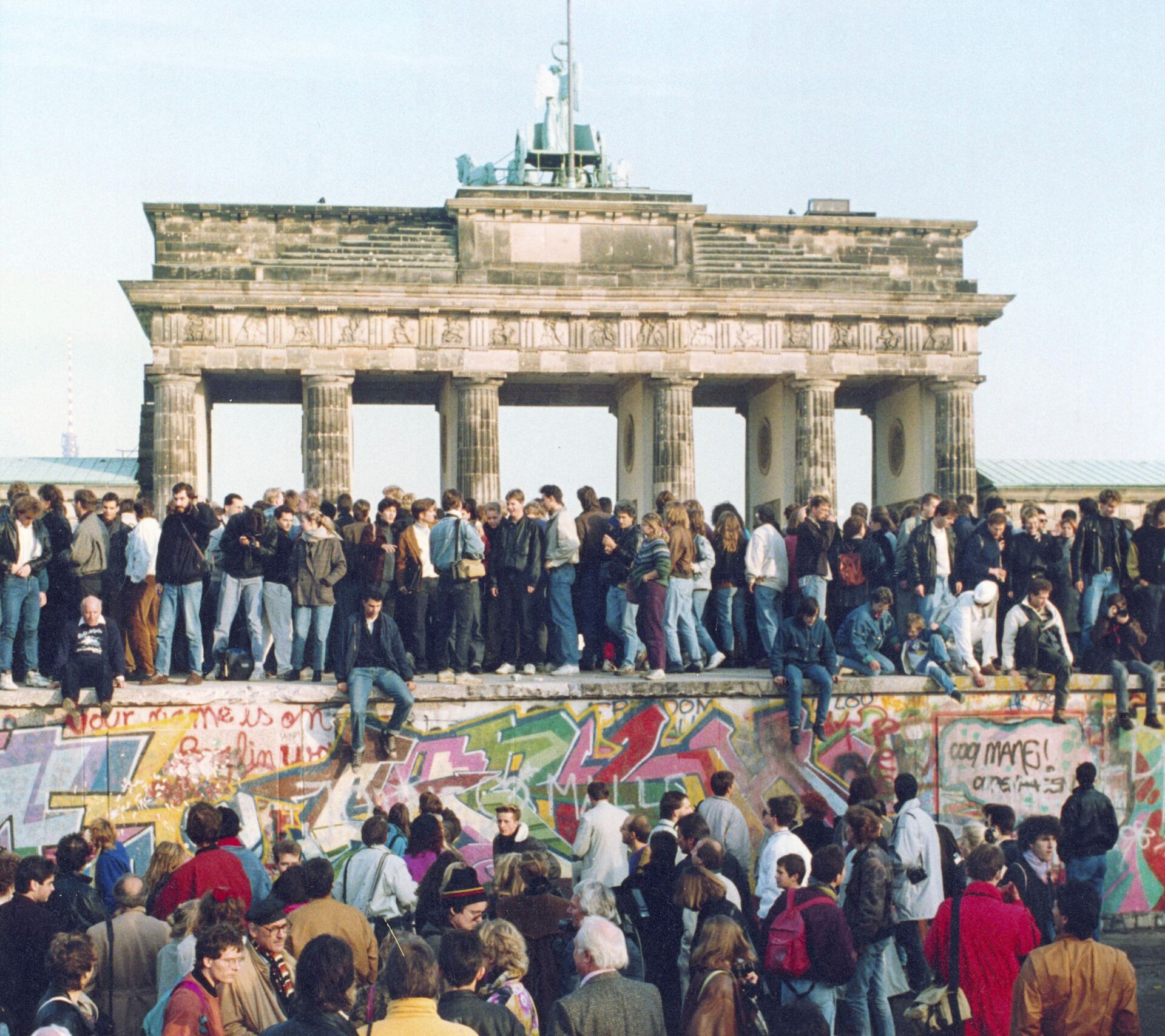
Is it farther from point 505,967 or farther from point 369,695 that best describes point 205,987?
point 369,695

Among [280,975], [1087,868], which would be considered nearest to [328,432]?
[1087,868]

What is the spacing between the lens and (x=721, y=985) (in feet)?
25.4

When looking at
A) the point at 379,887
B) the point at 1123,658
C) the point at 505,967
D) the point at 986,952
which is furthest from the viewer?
the point at 1123,658

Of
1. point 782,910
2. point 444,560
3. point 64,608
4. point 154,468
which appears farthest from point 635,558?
point 154,468

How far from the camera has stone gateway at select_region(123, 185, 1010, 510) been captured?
1644 inches

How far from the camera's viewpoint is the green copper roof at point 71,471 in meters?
41.7

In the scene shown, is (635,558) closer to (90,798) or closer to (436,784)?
(436,784)

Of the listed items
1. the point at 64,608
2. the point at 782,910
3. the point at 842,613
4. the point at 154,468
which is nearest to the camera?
the point at 782,910

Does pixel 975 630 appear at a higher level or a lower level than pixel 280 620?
lower

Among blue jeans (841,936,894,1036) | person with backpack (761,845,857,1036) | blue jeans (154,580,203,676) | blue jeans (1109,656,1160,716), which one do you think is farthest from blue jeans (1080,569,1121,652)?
blue jeans (154,580,203,676)

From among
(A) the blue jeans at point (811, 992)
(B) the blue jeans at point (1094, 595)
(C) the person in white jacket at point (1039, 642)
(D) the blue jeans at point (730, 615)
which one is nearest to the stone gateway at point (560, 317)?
(D) the blue jeans at point (730, 615)

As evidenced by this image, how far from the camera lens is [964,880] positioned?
9.39 meters

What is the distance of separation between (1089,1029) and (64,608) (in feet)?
34.6

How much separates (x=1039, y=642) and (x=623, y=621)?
412 cm
